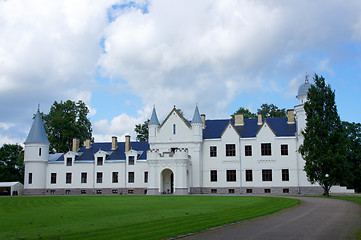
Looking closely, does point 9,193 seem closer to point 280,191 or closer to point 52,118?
point 52,118

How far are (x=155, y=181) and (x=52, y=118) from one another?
27.0 m

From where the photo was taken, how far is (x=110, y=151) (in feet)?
191

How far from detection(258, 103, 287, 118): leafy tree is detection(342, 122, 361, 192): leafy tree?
18.8 m

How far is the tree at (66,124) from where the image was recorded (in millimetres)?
66312

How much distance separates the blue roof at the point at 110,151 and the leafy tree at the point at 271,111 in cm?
2982

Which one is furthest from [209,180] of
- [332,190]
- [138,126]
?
[138,126]

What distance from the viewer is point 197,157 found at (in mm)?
51438

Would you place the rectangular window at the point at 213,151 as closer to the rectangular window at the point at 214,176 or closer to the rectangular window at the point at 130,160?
the rectangular window at the point at 214,176

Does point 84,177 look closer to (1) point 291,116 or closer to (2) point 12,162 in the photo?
(2) point 12,162

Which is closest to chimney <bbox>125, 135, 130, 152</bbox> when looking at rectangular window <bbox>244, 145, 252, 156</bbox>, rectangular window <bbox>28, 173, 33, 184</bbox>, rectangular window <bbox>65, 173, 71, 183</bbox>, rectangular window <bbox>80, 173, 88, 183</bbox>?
rectangular window <bbox>80, 173, 88, 183</bbox>

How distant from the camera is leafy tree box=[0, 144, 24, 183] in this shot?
66000 mm

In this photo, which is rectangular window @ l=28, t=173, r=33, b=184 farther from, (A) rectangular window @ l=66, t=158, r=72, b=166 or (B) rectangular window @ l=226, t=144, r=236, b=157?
(B) rectangular window @ l=226, t=144, r=236, b=157

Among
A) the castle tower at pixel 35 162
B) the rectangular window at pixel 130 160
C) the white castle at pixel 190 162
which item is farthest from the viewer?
the castle tower at pixel 35 162

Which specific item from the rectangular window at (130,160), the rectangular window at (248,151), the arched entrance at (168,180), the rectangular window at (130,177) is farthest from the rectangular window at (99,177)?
the rectangular window at (248,151)
